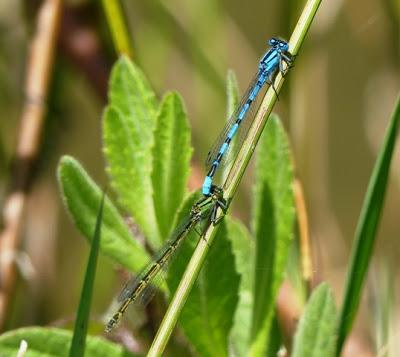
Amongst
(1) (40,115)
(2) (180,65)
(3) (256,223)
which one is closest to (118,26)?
(1) (40,115)

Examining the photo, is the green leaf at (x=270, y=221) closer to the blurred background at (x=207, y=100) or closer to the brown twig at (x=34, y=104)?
the blurred background at (x=207, y=100)

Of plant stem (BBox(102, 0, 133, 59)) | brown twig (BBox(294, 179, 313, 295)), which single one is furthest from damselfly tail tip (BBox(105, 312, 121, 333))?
plant stem (BBox(102, 0, 133, 59))

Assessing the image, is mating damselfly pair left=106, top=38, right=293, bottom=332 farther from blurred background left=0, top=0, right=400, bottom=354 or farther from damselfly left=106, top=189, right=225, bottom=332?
blurred background left=0, top=0, right=400, bottom=354

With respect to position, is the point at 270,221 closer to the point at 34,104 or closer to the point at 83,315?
the point at 83,315

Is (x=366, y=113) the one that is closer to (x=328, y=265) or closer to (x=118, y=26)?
(x=328, y=265)

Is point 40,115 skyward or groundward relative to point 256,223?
skyward

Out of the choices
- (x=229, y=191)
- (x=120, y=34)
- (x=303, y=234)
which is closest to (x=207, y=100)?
(x=120, y=34)
